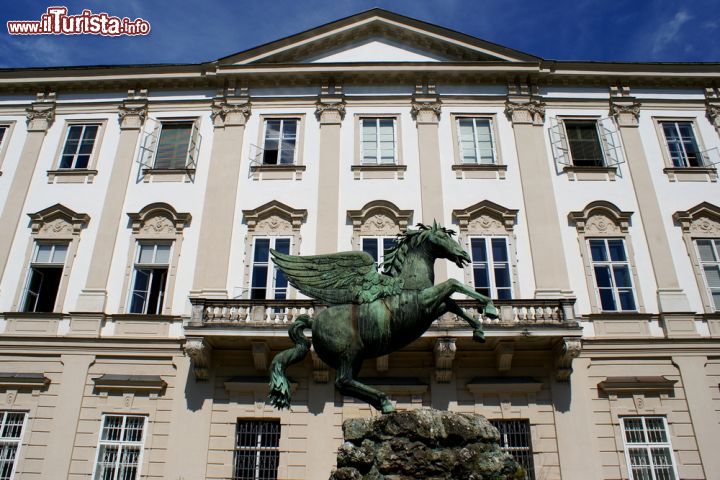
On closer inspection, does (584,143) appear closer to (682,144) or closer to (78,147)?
(682,144)

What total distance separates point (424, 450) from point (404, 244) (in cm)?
251

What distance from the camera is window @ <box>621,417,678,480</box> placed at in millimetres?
13961

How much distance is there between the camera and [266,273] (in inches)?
650

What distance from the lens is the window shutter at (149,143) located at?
18.4 metres

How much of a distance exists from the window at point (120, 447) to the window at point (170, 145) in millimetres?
7347

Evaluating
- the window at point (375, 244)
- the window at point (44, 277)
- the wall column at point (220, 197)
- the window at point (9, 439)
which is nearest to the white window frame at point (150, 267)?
the wall column at point (220, 197)

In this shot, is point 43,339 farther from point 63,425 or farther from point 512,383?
point 512,383

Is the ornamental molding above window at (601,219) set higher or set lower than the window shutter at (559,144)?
lower

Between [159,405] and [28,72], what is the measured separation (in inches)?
476

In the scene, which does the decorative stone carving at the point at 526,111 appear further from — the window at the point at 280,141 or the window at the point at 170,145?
the window at the point at 170,145

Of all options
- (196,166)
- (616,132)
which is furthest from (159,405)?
(616,132)

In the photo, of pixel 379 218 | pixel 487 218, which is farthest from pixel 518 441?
pixel 379 218

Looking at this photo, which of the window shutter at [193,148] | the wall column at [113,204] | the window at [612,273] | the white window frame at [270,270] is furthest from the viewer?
the window shutter at [193,148]

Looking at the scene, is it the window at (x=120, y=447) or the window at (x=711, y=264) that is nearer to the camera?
the window at (x=120, y=447)
